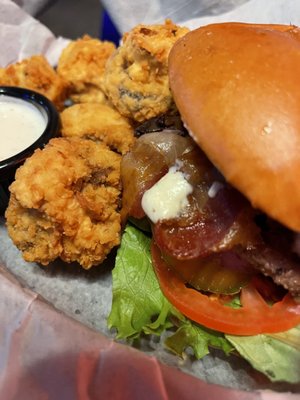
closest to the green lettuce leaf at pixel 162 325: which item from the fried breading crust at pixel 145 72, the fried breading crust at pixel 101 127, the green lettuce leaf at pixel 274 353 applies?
the green lettuce leaf at pixel 274 353

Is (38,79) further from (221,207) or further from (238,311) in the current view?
(238,311)

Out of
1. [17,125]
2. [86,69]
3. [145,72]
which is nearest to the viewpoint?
[145,72]

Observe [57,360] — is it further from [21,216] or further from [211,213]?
[211,213]

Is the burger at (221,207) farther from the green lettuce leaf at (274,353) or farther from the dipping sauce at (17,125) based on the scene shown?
the dipping sauce at (17,125)

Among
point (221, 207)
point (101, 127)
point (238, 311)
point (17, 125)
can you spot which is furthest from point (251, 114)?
point (17, 125)

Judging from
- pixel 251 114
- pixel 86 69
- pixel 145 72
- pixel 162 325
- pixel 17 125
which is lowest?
pixel 162 325

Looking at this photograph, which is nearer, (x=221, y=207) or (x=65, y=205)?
(x=221, y=207)

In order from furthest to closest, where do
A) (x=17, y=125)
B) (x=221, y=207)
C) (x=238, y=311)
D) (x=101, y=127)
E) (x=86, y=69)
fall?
(x=86, y=69) → (x=17, y=125) → (x=101, y=127) → (x=238, y=311) → (x=221, y=207)
